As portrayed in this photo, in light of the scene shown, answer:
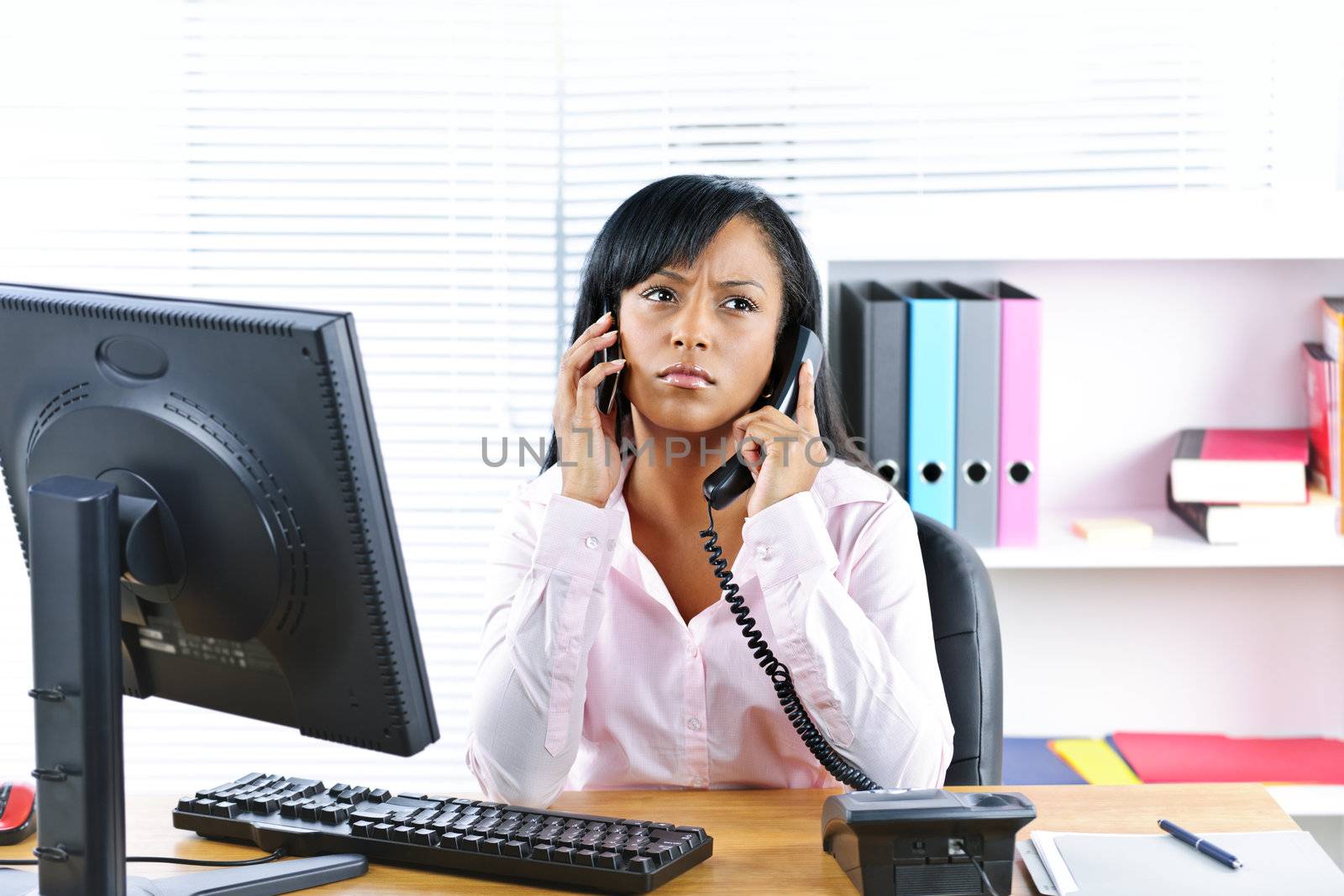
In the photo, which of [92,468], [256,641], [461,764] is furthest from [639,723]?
[461,764]

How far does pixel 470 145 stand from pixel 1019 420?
124 cm

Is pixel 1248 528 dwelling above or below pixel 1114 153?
below

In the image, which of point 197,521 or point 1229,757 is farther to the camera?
point 1229,757

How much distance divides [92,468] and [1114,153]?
201 cm

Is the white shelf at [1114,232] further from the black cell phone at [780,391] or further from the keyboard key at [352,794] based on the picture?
the keyboard key at [352,794]

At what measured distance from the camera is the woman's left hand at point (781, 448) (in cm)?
143

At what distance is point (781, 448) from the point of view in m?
1.45

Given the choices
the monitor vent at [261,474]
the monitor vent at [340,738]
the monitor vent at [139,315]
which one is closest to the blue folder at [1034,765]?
the monitor vent at [340,738]

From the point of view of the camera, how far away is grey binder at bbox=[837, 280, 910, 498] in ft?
6.46

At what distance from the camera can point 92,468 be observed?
0.97 m

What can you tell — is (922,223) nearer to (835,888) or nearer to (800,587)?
(800,587)

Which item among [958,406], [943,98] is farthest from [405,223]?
[958,406]

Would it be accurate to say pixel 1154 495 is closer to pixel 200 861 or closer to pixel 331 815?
pixel 331 815

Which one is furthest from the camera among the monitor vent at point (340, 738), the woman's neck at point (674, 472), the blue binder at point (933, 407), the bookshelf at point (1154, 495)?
the bookshelf at point (1154, 495)
